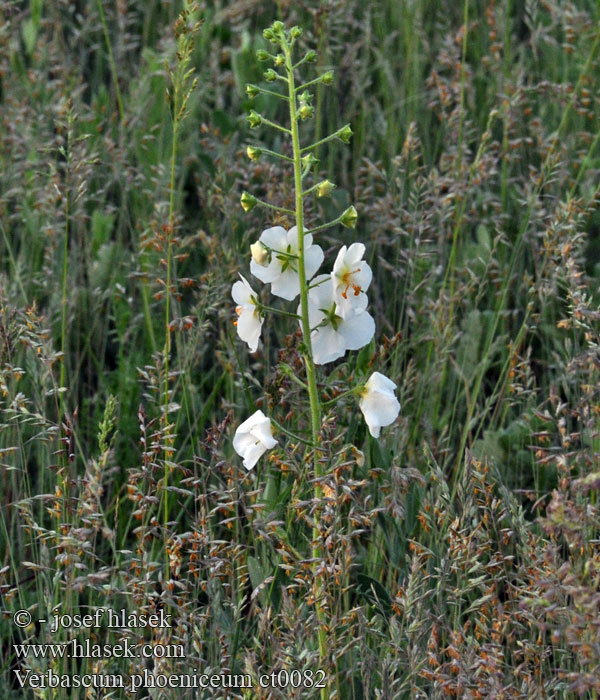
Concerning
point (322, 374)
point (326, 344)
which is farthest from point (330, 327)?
point (322, 374)

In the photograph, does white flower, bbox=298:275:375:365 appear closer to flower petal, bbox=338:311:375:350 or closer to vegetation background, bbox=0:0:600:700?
flower petal, bbox=338:311:375:350

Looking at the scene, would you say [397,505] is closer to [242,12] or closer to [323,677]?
[323,677]

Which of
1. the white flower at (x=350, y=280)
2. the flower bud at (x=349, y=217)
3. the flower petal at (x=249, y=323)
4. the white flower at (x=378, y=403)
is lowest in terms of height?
the white flower at (x=378, y=403)

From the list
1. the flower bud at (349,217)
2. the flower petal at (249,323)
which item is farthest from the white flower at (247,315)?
the flower bud at (349,217)

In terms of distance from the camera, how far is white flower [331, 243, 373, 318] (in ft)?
5.55

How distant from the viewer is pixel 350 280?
170 cm

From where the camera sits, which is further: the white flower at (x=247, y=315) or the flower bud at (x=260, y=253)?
the white flower at (x=247, y=315)

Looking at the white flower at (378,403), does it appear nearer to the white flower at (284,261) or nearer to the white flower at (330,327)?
the white flower at (330,327)

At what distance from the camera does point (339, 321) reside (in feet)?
5.65

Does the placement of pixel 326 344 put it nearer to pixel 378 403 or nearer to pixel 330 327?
pixel 330 327

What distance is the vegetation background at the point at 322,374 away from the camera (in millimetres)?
1639

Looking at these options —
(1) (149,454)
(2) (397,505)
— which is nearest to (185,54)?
(1) (149,454)

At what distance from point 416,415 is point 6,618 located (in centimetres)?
111

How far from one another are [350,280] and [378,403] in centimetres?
23
